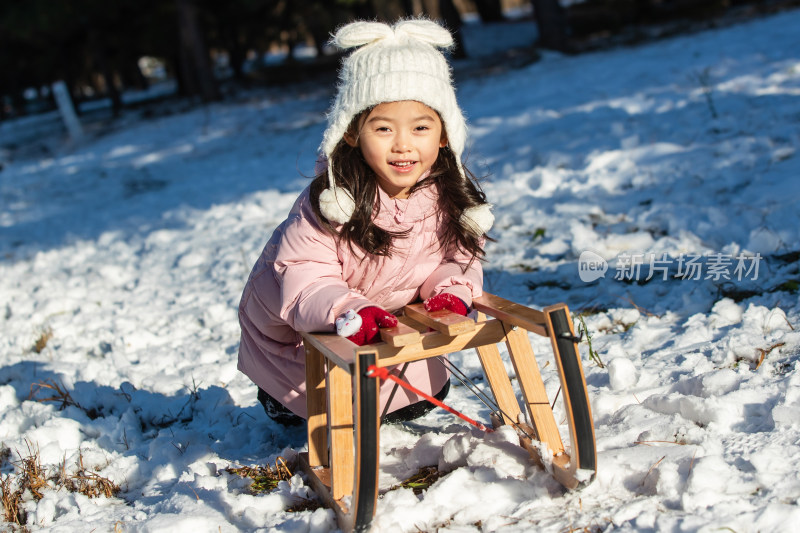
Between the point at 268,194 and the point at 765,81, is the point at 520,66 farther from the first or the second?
the point at 268,194

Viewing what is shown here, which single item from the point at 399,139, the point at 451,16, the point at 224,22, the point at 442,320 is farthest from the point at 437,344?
the point at 224,22

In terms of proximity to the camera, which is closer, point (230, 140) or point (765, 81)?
point (765, 81)

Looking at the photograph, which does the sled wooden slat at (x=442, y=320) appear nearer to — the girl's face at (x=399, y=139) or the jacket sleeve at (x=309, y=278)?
the jacket sleeve at (x=309, y=278)

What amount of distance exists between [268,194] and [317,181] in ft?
15.3

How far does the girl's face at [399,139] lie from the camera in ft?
7.47

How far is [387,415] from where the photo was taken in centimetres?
274

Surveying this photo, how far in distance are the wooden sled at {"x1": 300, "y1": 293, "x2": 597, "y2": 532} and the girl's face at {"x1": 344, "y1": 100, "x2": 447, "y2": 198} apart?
444 mm

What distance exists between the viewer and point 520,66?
12.5 m

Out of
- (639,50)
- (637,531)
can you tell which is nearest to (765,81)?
(639,50)

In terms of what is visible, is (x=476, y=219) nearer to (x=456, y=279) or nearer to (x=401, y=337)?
(x=456, y=279)

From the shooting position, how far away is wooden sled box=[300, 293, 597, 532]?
71.7 inches

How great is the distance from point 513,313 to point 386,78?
809 millimetres

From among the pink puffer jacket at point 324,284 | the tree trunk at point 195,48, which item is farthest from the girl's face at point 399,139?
the tree trunk at point 195,48

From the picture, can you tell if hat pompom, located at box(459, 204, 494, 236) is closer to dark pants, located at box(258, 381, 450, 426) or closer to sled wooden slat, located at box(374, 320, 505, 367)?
sled wooden slat, located at box(374, 320, 505, 367)
